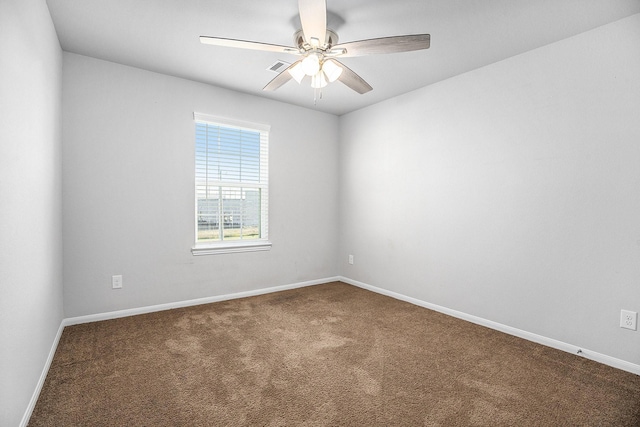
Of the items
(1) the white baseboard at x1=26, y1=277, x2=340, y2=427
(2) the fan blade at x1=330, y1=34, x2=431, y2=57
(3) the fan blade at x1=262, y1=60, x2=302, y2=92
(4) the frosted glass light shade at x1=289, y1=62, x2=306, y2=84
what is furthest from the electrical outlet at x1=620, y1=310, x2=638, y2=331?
(1) the white baseboard at x1=26, y1=277, x2=340, y2=427

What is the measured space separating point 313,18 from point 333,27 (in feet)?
2.23

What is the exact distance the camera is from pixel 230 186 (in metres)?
3.86

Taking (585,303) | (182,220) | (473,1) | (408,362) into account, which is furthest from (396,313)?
(473,1)

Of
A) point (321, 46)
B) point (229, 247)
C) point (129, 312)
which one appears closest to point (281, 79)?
point (321, 46)

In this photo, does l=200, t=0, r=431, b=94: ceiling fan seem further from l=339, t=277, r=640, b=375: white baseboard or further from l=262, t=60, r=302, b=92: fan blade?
l=339, t=277, r=640, b=375: white baseboard

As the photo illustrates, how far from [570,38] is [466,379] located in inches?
106

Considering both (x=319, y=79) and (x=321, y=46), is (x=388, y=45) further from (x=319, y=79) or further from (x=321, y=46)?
(x=319, y=79)

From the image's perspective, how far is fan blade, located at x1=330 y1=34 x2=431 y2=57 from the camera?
187 cm

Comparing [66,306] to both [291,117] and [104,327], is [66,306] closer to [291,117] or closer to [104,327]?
[104,327]

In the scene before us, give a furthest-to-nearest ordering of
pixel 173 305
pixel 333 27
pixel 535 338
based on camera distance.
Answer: pixel 173 305 → pixel 535 338 → pixel 333 27

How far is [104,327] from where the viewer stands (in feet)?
9.36

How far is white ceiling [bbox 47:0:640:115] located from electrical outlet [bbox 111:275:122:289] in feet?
6.89

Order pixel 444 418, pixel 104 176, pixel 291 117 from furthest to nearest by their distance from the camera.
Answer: pixel 291 117, pixel 104 176, pixel 444 418

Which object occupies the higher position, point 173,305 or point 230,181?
point 230,181
